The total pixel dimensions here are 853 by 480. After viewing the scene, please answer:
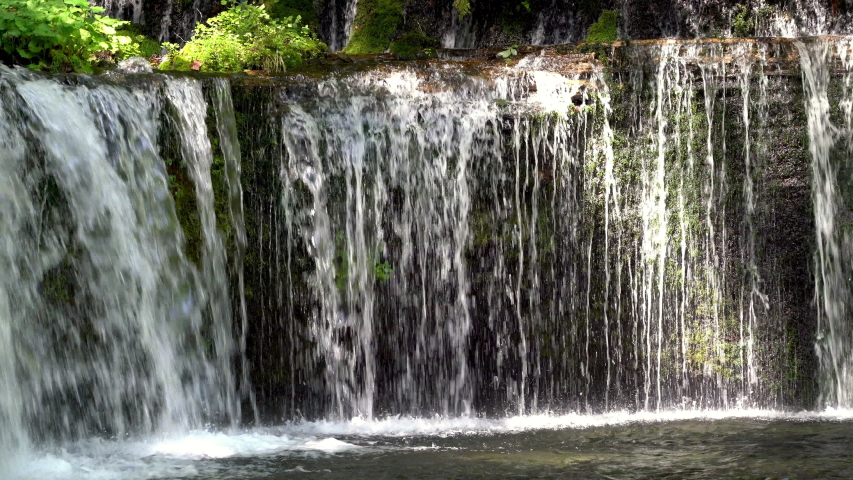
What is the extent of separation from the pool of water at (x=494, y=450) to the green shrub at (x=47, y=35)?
320 cm

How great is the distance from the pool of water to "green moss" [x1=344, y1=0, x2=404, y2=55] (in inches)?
213

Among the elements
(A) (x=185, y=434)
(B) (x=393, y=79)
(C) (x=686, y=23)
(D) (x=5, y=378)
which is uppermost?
(C) (x=686, y=23)

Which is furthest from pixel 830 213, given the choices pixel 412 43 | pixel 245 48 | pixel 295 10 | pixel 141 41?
pixel 141 41

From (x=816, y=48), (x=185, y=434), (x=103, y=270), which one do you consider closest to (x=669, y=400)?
(x=816, y=48)

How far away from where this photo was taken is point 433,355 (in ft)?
26.8

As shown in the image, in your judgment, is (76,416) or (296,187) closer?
(76,416)

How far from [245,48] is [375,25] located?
333 cm

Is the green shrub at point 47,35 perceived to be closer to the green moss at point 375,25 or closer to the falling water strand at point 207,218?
the falling water strand at point 207,218

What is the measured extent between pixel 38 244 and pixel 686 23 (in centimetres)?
767

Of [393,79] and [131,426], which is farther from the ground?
[393,79]

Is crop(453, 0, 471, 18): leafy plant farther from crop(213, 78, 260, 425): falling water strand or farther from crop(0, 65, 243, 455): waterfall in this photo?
crop(0, 65, 243, 455): waterfall

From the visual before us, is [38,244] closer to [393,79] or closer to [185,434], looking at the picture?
[185,434]

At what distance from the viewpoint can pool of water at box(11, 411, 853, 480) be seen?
547 centimetres

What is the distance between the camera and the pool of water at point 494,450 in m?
5.47
